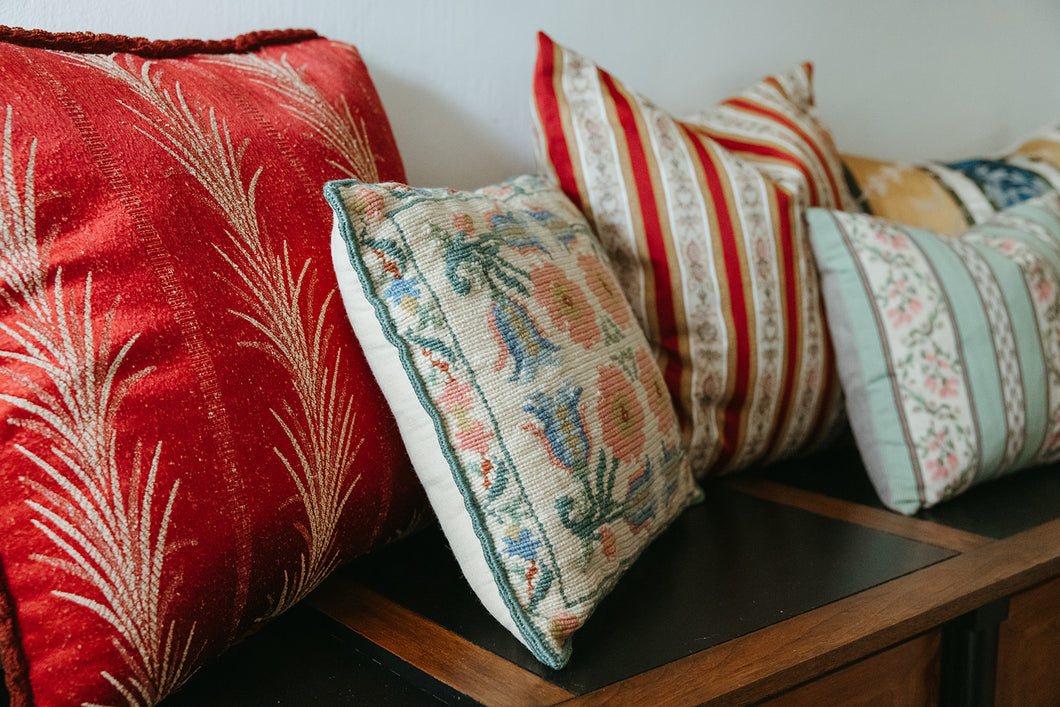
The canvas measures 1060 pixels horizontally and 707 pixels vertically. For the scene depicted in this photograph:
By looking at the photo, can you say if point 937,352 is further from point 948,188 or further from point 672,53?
point 672,53

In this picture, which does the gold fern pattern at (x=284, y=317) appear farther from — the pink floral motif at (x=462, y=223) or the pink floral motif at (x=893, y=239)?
the pink floral motif at (x=893, y=239)

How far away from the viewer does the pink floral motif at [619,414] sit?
2.03 ft

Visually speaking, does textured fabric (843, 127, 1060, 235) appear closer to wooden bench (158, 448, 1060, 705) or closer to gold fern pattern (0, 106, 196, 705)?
wooden bench (158, 448, 1060, 705)

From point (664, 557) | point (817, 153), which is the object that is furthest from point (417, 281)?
point (817, 153)

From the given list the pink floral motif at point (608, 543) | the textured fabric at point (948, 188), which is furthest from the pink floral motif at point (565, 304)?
the textured fabric at point (948, 188)

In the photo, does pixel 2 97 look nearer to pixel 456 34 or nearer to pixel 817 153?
pixel 456 34

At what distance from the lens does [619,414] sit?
25.0 inches

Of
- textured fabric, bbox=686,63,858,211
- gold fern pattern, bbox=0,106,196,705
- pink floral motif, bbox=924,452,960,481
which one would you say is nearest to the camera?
gold fern pattern, bbox=0,106,196,705

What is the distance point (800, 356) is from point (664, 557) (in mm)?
318

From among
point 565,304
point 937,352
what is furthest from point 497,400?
point 937,352

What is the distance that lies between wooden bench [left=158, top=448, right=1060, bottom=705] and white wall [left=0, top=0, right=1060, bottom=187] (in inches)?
21.3

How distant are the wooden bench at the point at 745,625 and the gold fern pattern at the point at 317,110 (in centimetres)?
37

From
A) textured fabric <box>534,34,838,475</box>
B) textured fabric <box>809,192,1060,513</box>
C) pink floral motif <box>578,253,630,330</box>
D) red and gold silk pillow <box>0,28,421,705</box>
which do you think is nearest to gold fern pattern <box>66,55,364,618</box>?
red and gold silk pillow <box>0,28,421,705</box>

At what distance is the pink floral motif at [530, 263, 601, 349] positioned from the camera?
2.04 ft
